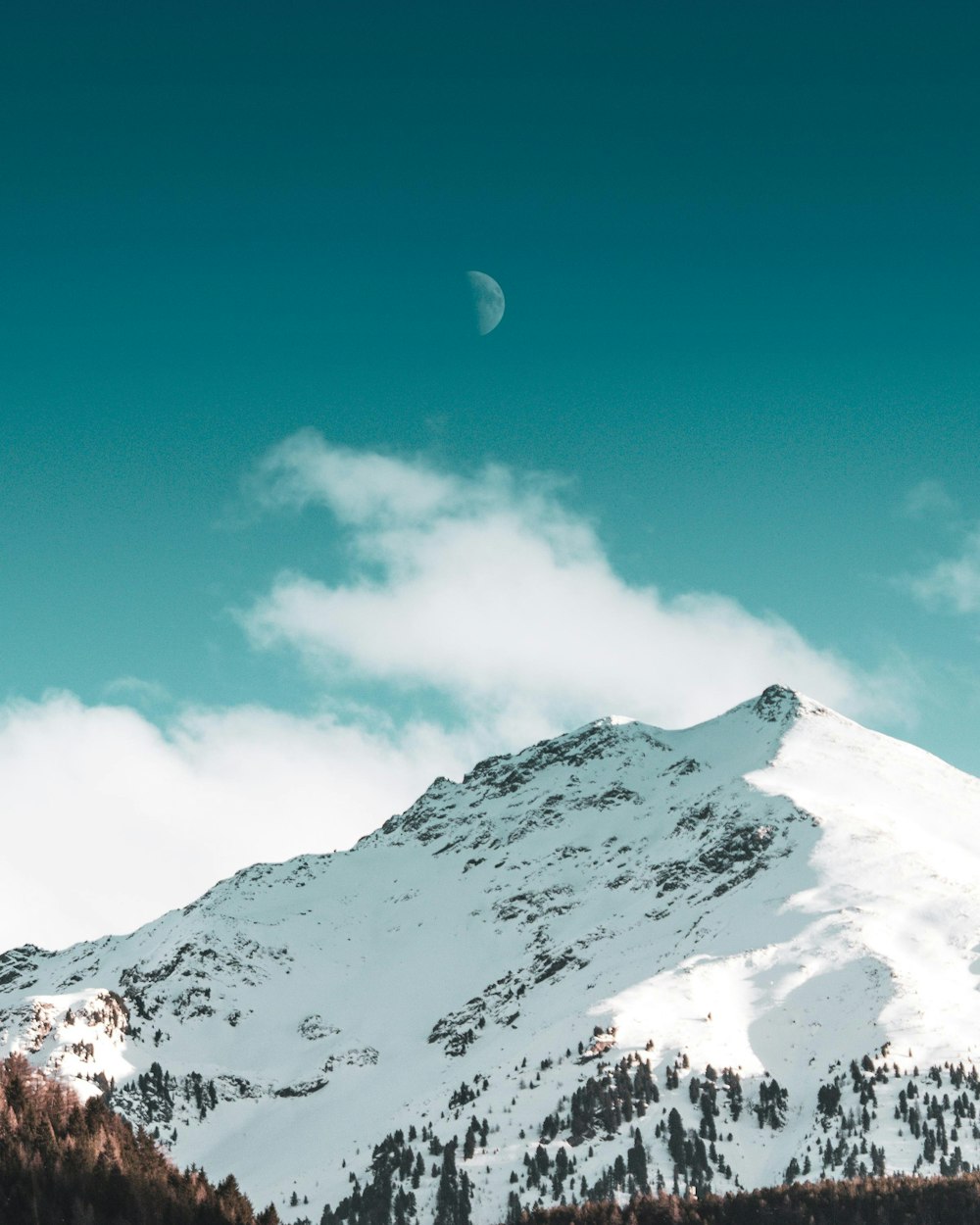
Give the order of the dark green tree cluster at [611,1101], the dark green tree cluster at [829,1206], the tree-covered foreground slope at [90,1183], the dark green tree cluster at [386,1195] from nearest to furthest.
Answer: the tree-covered foreground slope at [90,1183], the dark green tree cluster at [829,1206], the dark green tree cluster at [386,1195], the dark green tree cluster at [611,1101]

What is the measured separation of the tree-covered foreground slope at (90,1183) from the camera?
45219 mm

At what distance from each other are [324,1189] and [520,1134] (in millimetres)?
34816

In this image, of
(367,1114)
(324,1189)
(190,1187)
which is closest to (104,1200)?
(190,1187)

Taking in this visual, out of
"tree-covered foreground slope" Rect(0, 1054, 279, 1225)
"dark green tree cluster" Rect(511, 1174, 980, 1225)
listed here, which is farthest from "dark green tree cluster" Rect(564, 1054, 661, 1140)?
"tree-covered foreground slope" Rect(0, 1054, 279, 1225)

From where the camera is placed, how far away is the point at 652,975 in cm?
19262

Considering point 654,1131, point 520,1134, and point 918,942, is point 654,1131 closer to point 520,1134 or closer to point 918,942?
point 520,1134

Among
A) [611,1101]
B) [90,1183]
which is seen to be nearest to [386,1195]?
[611,1101]

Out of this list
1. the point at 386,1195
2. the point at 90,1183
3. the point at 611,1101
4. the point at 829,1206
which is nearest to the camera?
the point at 90,1183

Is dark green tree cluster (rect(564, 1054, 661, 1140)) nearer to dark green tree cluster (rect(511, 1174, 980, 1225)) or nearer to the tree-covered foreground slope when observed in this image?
dark green tree cluster (rect(511, 1174, 980, 1225))

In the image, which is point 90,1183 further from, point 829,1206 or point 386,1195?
point 386,1195

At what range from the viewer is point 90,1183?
153 ft

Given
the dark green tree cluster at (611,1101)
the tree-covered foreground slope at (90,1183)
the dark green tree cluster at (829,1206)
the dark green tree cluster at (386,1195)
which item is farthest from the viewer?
the dark green tree cluster at (611,1101)

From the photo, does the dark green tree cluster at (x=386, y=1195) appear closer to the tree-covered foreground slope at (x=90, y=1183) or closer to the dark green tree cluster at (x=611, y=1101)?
the dark green tree cluster at (x=611, y=1101)

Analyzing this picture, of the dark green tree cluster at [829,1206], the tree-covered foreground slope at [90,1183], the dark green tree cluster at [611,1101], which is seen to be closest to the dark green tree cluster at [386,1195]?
the dark green tree cluster at [611,1101]
